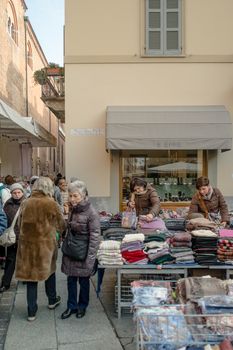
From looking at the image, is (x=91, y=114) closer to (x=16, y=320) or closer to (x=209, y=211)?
(x=209, y=211)

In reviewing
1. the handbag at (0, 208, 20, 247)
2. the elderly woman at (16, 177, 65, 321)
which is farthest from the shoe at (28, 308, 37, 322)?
the handbag at (0, 208, 20, 247)

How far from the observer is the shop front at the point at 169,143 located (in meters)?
9.67

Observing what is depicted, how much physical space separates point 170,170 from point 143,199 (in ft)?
16.1

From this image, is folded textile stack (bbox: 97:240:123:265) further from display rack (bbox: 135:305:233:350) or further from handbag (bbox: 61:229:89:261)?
display rack (bbox: 135:305:233:350)

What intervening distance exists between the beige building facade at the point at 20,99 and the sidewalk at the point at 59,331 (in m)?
3.90

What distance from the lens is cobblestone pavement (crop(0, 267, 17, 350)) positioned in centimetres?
465

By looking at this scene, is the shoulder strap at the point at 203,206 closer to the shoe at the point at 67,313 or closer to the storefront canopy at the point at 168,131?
the shoe at the point at 67,313

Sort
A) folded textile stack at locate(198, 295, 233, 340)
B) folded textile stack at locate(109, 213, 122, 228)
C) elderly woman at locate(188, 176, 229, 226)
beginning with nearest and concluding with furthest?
folded textile stack at locate(198, 295, 233, 340) → elderly woman at locate(188, 176, 229, 226) → folded textile stack at locate(109, 213, 122, 228)

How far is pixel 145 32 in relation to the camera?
35.3 feet

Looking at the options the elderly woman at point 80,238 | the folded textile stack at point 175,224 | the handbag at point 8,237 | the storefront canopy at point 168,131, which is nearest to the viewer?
the elderly woman at point 80,238

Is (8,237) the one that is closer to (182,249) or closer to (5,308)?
(5,308)

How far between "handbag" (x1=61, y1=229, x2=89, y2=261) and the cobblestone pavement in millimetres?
1044

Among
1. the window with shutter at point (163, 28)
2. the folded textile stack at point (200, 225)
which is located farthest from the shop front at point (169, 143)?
the folded textile stack at point (200, 225)

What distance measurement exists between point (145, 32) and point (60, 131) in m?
25.5
